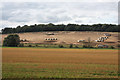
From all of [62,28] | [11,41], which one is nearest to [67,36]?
[62,28]

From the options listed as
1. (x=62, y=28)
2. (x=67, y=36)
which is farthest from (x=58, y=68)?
(x=62, y=28)

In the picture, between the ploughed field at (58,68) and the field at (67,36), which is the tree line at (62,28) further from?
the ploughed field at (58,68)

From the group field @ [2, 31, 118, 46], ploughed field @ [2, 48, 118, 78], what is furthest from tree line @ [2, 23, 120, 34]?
ploughed field @ [2, 48, 118, 78]

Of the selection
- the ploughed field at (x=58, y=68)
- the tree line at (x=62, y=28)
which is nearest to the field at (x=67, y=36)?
the tree line at (x=62, y=28)

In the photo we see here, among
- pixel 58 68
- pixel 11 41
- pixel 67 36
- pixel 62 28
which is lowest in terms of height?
pixel 58 68

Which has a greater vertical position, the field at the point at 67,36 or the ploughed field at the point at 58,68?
the field at the point at 67,36

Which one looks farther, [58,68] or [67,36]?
[67,36]

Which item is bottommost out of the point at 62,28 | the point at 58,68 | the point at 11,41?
the point at 58,68

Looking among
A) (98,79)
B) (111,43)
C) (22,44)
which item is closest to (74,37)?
(111,43)

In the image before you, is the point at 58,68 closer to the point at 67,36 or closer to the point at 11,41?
the point at 11,41

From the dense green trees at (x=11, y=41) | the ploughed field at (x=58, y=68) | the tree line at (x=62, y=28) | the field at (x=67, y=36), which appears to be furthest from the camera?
the tree line at (x=62, y=28)

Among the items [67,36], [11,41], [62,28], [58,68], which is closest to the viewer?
[58,68]

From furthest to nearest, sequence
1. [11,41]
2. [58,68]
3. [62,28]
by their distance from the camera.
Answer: [62,28], [11,41], [58,68]

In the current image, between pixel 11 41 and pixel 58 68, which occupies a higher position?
pixel 11 41
